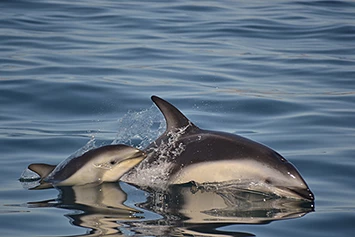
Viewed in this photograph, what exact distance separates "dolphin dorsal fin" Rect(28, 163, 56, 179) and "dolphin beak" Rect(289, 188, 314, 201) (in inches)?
90.4

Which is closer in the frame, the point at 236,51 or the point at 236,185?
the point at 236,185

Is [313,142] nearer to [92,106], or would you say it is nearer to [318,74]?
[92,106]

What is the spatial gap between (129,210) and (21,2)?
1557 cm

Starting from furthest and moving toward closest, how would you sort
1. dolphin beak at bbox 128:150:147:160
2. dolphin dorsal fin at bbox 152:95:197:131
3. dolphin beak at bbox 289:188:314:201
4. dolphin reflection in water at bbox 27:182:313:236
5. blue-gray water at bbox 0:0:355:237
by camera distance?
dolphin dorsal fin at bbox 152:95:197:131
dolphin beak at bbox 128:150:147:160
dolphin beak at bbox 289:188:314:201
blue-gray water at bbox 0:0:355:237
dolphin reflection in water at bbox 27:182:313:236

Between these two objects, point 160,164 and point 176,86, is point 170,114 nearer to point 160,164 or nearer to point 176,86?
point 160,164

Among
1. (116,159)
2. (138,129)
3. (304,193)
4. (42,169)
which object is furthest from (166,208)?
(138,129)

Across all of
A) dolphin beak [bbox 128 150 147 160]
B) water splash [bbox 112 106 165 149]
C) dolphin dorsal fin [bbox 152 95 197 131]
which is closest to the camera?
Result: dolphin beak [bbox 128 150 147 160]

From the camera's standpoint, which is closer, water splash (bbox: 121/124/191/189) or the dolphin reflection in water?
the dolphin reflection in water

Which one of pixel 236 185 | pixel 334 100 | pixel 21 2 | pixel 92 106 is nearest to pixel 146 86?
pixel 92 106

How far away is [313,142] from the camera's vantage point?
31.4 feet

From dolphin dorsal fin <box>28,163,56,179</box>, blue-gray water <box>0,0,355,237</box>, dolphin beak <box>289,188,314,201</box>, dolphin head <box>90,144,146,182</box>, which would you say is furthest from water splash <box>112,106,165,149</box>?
dolphin beak <box>289,188,314,201</box>

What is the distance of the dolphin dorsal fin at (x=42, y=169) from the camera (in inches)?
311

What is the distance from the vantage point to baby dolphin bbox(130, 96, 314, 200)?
748cm

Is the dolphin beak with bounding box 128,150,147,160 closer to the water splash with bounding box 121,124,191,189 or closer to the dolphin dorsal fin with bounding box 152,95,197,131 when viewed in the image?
the water splash with bounding box 121,124,191,189
